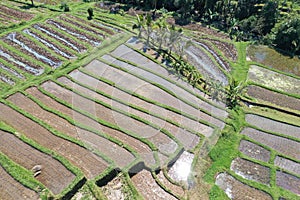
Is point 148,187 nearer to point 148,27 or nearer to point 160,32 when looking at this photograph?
point 160,32

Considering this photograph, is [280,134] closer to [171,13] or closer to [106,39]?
[106,39]

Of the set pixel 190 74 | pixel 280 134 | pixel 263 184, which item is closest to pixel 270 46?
pixel 190 74

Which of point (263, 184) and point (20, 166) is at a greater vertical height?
point (20, 166)

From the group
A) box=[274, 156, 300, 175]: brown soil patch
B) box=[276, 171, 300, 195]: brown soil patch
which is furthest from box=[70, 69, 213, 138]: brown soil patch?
box=[276, 171, 300, 195]: brown soil patch

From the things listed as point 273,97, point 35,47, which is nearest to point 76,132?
point 35,47

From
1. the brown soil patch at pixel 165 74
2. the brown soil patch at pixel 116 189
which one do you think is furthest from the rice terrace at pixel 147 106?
the brown soil patch at pixel 165 74

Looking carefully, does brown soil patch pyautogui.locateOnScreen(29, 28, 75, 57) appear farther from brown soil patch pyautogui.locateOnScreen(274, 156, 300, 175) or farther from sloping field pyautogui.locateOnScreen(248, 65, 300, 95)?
brown soil patch pyautogui.locateOnScreen(274, 156, 300, 175)

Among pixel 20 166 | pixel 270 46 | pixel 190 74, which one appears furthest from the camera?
pixel 270 46
